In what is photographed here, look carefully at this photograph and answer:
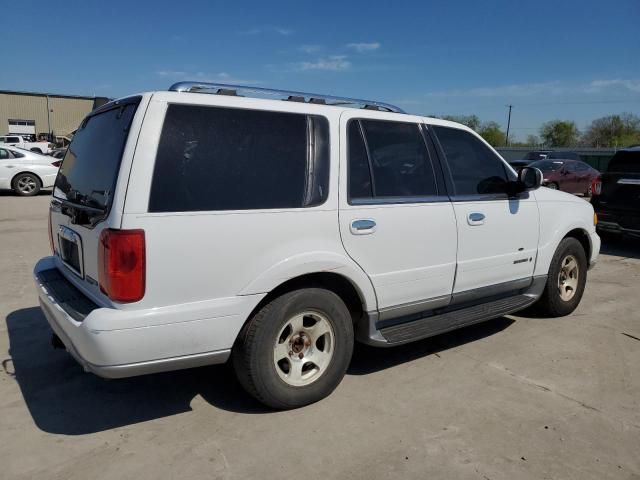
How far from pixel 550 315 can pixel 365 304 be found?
8.70ft

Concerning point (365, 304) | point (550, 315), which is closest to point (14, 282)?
point (365, 304)

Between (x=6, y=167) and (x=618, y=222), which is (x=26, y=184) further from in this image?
(x=618, y=222)

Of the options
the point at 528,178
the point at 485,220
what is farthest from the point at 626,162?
the point at 485,220

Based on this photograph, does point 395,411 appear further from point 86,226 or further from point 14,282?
point 14,282

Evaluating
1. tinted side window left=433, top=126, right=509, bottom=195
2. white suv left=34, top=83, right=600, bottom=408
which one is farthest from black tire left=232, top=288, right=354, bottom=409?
tinted side window left=433, top=126, right=509, bottom=195

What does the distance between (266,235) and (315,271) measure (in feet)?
1.30

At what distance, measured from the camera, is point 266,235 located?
3.06m

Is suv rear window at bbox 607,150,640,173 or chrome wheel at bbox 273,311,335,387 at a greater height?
suv rear window at bbox 607,150,640,173

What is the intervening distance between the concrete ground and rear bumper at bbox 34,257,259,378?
502 millimetres

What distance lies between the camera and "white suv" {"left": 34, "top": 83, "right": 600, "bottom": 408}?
2.76m

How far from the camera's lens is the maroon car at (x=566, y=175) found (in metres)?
18.1

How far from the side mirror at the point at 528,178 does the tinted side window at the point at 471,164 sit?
0.13 meters

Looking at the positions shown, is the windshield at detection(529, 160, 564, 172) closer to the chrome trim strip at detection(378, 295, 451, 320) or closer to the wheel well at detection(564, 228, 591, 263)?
the wheel well at detection(564, 228, 591, 263)

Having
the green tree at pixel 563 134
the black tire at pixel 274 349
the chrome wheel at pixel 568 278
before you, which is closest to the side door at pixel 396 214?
the black tire at pixel 274 349
